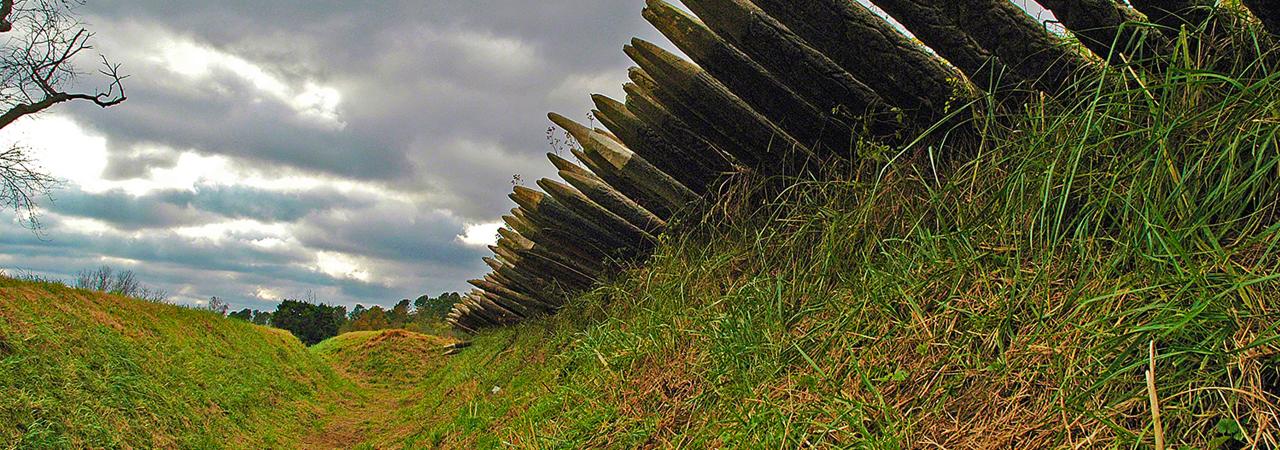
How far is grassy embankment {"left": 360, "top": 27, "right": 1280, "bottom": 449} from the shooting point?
1.35 m

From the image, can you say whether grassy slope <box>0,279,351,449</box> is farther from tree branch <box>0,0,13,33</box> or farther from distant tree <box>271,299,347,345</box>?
distant tree <box>271,299,347,345</box>

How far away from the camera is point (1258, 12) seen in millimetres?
1760

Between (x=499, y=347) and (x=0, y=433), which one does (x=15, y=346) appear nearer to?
(x=0, y=433)

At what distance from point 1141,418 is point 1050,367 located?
0.62ft

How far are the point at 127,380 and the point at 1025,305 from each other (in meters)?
6.64

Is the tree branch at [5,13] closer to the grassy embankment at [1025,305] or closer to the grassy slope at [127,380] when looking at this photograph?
the grassy slope at [127,380]

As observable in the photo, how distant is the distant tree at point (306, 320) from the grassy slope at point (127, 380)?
31735 millimetres

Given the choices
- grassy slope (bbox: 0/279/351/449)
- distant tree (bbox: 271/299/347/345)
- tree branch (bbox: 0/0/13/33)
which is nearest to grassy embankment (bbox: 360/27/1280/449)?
grassy slope (bbox: 0/279/351/449)

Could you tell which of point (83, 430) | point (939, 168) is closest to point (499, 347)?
point (83, 430)

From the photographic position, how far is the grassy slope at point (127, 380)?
176 inches

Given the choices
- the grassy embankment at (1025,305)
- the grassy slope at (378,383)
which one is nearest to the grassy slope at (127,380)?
the grassy slope at (378,383)

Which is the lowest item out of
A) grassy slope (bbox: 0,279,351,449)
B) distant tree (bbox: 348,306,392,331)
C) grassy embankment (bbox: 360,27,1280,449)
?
distant tree (bbox: 348,306,392,331)

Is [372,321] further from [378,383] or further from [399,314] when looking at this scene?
[378,383]

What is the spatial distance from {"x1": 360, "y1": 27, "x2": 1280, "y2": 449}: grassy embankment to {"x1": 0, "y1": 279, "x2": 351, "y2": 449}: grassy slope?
3.73m
